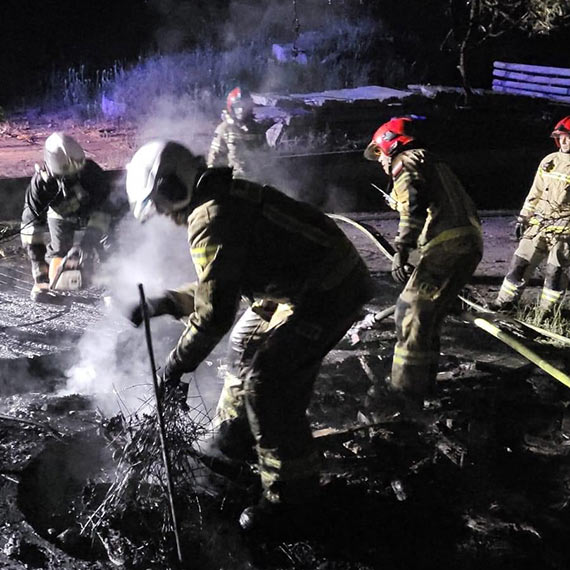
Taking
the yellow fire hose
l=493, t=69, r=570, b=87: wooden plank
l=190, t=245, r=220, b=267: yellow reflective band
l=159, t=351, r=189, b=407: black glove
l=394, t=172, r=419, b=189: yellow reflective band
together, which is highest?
l=493, t=69, r=570, b=87: wooden plank

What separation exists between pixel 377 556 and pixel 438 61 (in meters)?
15.4

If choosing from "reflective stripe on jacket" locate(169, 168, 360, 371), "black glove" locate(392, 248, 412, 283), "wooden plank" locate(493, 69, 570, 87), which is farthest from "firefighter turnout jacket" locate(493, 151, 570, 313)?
"wooden plank" locate(493, 69, 570, 87)

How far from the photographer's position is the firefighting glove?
3.78 m

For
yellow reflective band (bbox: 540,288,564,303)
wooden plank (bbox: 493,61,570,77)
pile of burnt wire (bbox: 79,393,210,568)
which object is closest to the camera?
pile of burnt wire (bbox: 79,393,210,568)

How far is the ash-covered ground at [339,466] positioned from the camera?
3.64 metres

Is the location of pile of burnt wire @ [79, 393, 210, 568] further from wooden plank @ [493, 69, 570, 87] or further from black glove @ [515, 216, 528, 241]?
wooden plank @ [493, 69, 570, 87]

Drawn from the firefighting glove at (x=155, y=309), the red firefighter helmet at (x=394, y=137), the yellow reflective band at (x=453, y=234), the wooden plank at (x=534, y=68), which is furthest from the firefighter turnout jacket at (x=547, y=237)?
the wooden plank at (x=534, y=68)

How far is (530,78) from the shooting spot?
15680mm

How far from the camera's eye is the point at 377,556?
3668 mm

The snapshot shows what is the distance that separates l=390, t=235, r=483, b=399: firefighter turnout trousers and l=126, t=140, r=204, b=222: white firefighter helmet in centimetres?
244

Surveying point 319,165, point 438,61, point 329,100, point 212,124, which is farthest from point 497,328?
point 438,61

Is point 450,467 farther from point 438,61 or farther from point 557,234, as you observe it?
point 438,61

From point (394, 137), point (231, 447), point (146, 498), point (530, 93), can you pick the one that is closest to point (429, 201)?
point (394, 137)

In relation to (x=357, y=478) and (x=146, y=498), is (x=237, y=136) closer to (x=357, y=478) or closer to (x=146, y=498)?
(x=357, y=478)
